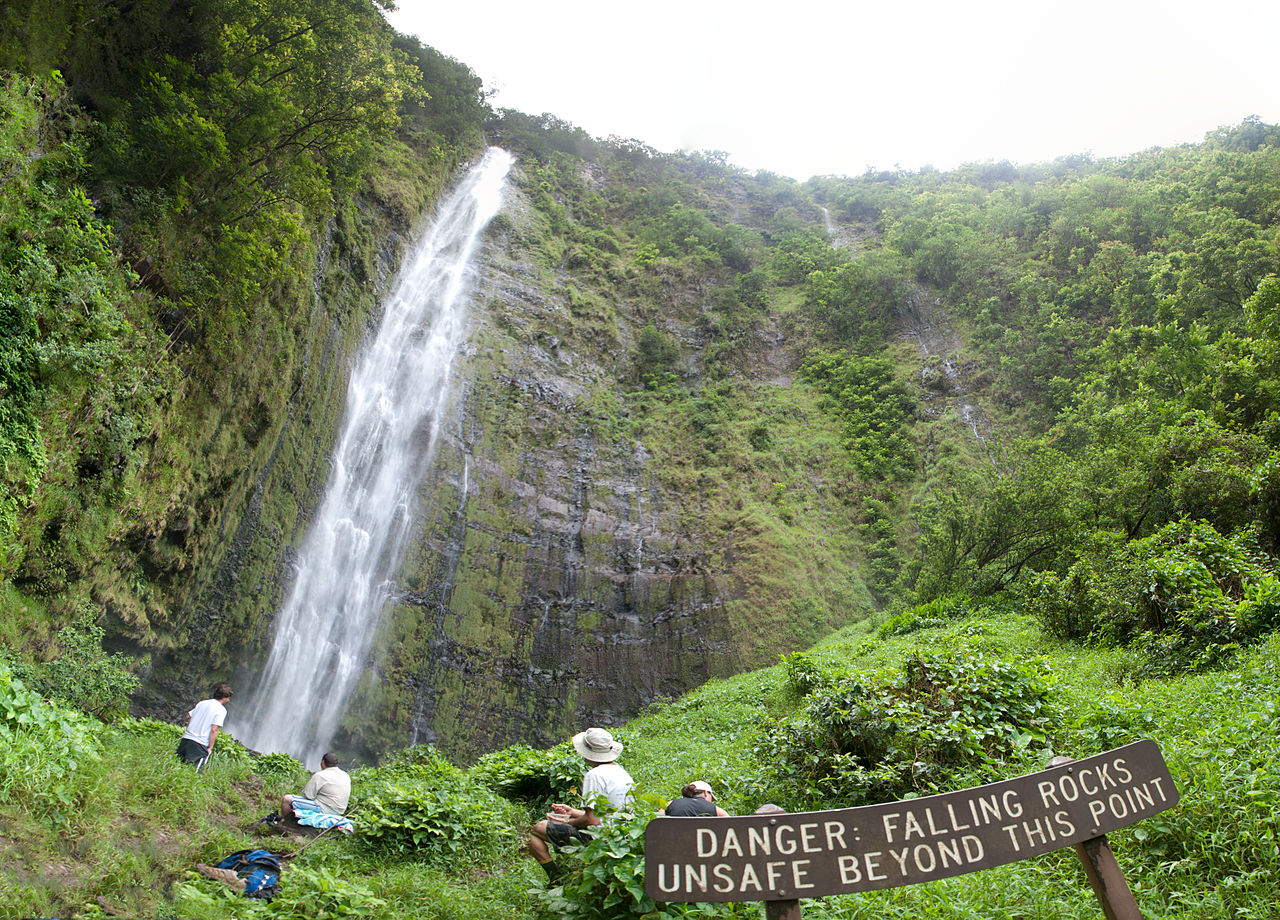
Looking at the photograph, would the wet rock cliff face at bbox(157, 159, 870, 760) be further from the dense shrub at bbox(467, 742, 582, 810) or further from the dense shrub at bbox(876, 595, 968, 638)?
the dense shrub at bbox(467, 742, 582, 810)

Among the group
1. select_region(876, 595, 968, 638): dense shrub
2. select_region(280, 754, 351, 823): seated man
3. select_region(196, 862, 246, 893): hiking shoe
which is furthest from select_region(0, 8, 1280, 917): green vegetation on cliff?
select_region(280, 754, 351, 823): seated man

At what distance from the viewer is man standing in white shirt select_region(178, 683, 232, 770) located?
8.12 metres

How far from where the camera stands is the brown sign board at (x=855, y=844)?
283 cm

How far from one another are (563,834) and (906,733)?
333 centimetres

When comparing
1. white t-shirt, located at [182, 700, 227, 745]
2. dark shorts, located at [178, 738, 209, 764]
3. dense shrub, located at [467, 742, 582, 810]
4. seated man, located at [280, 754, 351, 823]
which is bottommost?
seated man, located at [280, 754, 351, 823]

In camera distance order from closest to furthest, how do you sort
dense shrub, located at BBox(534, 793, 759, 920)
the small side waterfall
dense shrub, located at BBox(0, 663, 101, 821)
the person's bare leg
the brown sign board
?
the brown sign board, dense shrub, located at BBox(534, 793, 759, 920), the person's bare leg, dense shrub, located at BBox(0, 663, 101, 821), the small side waterfall

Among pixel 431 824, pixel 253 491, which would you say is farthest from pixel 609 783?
pixel 253 491

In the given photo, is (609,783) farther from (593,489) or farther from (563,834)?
(593,489)

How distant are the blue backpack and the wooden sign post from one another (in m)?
4.02

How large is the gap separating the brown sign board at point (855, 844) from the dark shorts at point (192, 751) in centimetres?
778

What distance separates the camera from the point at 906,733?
6.25m

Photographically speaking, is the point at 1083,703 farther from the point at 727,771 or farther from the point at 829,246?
the point at 829,246

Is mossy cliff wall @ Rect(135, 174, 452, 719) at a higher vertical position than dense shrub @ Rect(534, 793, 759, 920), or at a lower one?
higher

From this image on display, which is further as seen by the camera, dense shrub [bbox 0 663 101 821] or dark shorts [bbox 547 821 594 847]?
dense shrub [bbox 0 663 101 821]
